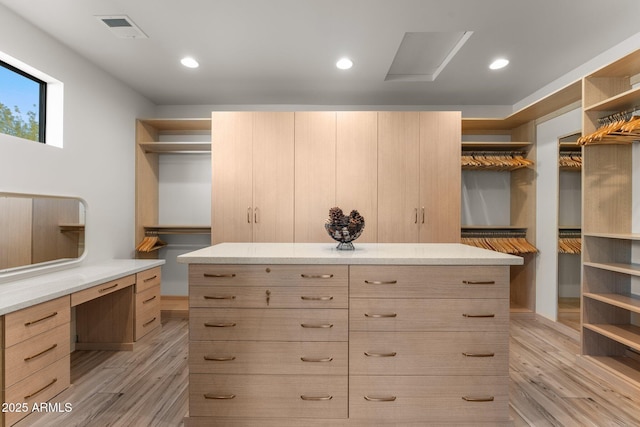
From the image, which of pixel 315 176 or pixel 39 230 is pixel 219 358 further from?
pixel 315 176

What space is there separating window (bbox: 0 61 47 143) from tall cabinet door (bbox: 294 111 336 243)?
2.37 meters

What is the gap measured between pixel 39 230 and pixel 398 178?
3.39 meters

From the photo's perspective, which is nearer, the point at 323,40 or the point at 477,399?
the point at 477,399

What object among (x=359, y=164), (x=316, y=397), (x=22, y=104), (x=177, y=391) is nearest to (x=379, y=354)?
(x=316, y=397)

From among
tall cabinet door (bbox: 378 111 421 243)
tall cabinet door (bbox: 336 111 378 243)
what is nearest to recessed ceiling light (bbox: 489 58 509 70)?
tall cabinet door (bbox: 378 111 421 243)

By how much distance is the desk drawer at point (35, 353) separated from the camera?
1799mm


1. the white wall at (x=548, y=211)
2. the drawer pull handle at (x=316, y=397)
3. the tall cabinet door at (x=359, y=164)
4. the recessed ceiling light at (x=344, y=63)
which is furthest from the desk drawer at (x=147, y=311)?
the white wall at (x=548, y=211)

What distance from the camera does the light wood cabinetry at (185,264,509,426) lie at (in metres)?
1.74

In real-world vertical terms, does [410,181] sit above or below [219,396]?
above

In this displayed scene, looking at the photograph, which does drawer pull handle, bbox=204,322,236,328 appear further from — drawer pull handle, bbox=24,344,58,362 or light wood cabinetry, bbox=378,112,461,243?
light wood cabinetry, bbox=378,112,461,243

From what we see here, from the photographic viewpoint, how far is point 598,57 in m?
2.95

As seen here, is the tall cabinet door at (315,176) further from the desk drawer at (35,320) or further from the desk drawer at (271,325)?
the desk drawer at (35,320)

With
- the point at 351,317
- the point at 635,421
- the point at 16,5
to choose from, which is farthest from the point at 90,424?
the point at 635,421

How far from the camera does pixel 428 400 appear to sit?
5.68 ft
